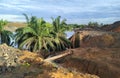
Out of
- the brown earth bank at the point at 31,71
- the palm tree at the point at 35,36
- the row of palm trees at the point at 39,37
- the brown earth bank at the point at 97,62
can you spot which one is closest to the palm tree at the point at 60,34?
the row of palm trees at the point at 39,37

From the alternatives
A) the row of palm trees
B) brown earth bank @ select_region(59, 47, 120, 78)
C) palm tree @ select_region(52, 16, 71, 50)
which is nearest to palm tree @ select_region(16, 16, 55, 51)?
the row of palm trees

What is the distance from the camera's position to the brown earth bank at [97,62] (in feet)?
71.4

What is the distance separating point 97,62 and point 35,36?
1554 centimetres

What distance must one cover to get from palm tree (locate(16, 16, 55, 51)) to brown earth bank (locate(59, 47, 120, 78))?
929cm

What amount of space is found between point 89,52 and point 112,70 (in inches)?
259

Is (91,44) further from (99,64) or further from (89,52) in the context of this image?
(99,64)

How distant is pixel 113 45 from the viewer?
113 ft

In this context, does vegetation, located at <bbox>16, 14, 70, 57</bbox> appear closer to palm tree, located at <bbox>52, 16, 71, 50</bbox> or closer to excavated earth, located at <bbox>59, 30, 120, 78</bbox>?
palm tree, located at <bbox>52, 16, 71, 50</bbox>

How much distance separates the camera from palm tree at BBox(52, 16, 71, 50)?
40625mm

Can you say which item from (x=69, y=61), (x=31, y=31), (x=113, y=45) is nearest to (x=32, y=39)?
(x=31, y=31)

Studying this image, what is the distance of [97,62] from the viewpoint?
936 inches

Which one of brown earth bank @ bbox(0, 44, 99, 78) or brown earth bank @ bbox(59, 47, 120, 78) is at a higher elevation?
brown earth bank @ bbox(0, 44, 99, 78)

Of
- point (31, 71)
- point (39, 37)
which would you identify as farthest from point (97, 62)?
point (39, 37)

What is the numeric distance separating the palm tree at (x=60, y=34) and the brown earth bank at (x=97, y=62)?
36.9 feet
